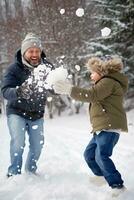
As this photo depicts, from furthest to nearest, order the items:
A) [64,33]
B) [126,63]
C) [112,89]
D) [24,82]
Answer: [64,33] < [126,63] < [24,82] < [112,89]

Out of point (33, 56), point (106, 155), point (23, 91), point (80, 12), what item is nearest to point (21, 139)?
point (23, 91)

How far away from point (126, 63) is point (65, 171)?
1094 centimetres

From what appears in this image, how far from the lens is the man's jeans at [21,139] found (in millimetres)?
6137

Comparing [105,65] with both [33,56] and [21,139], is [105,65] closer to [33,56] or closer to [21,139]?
[33,56]

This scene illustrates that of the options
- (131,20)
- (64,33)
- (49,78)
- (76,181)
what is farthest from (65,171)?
(64,33)

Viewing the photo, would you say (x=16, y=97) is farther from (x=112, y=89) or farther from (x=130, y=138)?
(x=130, y=138)

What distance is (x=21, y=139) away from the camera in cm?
618

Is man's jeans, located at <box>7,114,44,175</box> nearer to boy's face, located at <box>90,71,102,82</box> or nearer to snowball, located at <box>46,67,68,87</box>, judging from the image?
snowball, located at <box>46,67,68,87</box>

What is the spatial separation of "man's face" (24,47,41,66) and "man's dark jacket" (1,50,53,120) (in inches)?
4.2

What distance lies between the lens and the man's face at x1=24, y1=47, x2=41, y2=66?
6.22 m

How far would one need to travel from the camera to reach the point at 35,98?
6203 millimetres

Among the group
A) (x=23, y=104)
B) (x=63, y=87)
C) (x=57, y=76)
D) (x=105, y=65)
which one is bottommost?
(x=23, y=104)

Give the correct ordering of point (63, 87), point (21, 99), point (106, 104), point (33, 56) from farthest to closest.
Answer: point (33, 56) < point (21, 99) < point (106, 104) < point (63, 87)

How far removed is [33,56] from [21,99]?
63 cm
